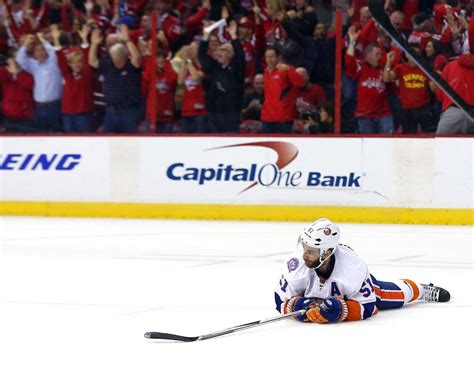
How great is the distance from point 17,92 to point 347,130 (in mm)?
4648

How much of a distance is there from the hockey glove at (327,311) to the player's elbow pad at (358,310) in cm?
9

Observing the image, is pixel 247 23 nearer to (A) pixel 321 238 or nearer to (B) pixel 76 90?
(B) pixel 76 90

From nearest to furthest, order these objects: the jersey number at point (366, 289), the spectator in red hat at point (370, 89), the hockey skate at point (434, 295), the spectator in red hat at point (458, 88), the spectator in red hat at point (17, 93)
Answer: the jersey number at point (366, 289)
the hockey skate at point (434, 295)
the spectator in red hat at point (458, 88)
the spectator in red hat at point (370, 89)
the spectator in red hat at point (17, 93)

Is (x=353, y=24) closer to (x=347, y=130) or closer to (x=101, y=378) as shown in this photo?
(x=347, y=130)

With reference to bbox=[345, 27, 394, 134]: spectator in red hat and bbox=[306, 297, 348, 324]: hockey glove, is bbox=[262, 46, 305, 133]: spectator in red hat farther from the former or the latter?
bbox=[306, 297, 348, 324]: hockey glove

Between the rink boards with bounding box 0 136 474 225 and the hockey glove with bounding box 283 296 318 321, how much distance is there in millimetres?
8236

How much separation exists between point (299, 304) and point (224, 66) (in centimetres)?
870

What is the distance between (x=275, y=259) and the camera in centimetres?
1162

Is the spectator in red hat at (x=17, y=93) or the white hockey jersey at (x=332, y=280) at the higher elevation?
the white hockey jersey at (x=332, y=280)

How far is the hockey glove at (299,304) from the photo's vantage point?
7414 millimetres

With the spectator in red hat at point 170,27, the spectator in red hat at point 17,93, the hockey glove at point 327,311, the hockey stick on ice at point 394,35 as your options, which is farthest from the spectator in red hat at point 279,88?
the hockey stick on ice at point 394,35

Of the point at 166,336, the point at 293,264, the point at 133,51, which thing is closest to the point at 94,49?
the point at 133,51

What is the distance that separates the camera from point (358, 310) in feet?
24.6

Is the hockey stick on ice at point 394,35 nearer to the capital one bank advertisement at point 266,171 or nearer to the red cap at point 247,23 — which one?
the capital one bank advertisement at point 266,171
